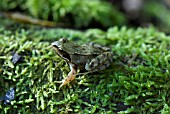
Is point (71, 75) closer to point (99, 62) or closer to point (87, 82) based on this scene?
point (87, 82)

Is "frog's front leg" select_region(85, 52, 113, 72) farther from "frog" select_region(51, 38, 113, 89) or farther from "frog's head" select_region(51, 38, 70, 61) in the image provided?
"frog's head" select_region(51, 38, 70, 61)

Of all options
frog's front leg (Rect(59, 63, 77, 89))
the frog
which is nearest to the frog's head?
the frog

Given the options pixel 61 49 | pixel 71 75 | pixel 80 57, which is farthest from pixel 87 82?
pixel 61 49

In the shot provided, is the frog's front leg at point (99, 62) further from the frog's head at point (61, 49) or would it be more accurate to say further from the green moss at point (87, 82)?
the frog's head at point (61, 49)

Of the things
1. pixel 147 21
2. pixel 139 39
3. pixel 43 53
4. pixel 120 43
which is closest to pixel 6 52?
pixel 43 53

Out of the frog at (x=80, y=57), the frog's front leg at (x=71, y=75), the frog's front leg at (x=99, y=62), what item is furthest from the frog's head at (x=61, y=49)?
the frog's front leg at (x=99, y=62)

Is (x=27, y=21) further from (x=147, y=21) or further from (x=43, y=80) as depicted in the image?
(x=147, y=21)
